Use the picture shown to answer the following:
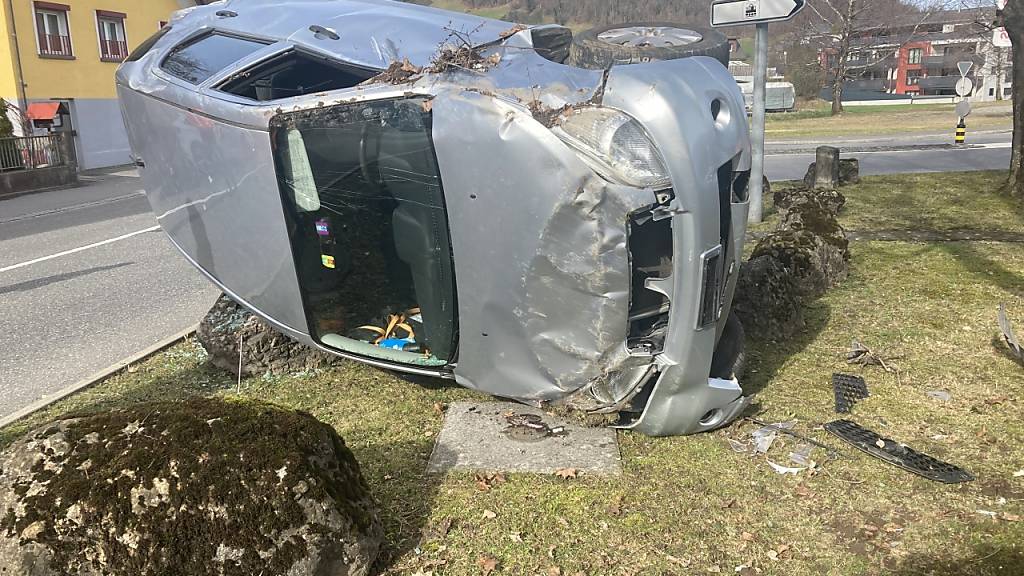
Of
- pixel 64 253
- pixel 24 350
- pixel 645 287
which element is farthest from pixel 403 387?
pixel 64 253

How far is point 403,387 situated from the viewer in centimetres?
521

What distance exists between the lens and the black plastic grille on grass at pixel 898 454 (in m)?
3.94

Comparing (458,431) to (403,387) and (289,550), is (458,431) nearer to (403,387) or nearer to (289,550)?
(403,387)

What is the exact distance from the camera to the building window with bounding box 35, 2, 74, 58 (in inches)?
920

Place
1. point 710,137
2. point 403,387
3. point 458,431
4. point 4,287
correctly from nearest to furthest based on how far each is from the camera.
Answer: point 710,137
point 458,431
point 403,387
point 4,287

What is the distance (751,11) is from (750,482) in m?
7.12

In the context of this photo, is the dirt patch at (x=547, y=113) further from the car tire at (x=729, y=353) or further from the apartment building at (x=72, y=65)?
the apartment building at (x=72, y=65)

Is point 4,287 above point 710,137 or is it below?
below

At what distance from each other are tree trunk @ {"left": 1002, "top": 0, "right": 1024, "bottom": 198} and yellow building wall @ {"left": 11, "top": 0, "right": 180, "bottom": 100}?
2484 centimetres

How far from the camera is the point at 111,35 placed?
26.7m

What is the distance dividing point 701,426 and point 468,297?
1.52m

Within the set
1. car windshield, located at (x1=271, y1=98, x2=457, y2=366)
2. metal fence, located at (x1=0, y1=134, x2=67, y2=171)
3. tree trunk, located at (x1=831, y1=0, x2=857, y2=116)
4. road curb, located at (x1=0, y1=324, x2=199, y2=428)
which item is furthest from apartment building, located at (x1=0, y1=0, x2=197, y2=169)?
tree trunk, located at (x1=831, y1=0, x2=857, y2=116)

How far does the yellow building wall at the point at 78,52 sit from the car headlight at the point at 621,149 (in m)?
24.7

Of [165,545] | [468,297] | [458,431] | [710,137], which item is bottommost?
[458,431]
